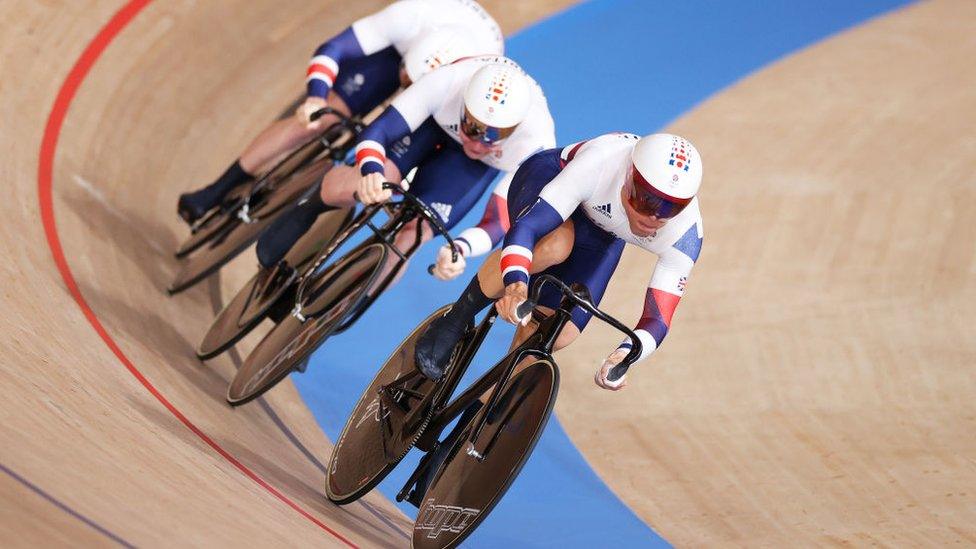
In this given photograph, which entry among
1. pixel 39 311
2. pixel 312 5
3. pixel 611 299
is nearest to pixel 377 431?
pixel 39 311

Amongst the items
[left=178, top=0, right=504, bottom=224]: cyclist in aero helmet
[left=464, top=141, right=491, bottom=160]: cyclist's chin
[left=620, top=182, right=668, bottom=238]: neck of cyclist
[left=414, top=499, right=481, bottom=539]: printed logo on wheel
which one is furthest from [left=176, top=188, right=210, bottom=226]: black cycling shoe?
[left=620, top=182, right=668, bottom=238]: neck of cyclist

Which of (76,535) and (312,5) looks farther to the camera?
(312,5)

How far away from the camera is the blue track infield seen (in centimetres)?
562

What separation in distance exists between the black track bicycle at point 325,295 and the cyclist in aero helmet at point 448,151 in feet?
0.36

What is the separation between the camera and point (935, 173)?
250 inches

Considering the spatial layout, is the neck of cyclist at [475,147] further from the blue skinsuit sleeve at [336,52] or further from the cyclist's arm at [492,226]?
the blue skinsuit sleeve at [336,52]

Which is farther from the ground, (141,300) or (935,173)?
(141,300)

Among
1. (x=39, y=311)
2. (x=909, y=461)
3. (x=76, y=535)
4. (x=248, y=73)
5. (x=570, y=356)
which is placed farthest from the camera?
(x=248, y=73)

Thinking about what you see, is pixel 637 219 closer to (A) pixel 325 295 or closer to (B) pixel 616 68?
(A) pixel 325 295

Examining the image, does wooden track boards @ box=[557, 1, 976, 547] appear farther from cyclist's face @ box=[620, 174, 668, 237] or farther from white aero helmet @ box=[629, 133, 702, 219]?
white aero helmet @ box=[629, 133, 702, 219]

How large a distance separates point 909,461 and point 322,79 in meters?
2.83

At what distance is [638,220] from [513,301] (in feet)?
1.51

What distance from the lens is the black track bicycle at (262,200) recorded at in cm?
505

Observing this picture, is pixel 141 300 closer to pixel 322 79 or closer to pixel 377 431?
pixel 322 79
